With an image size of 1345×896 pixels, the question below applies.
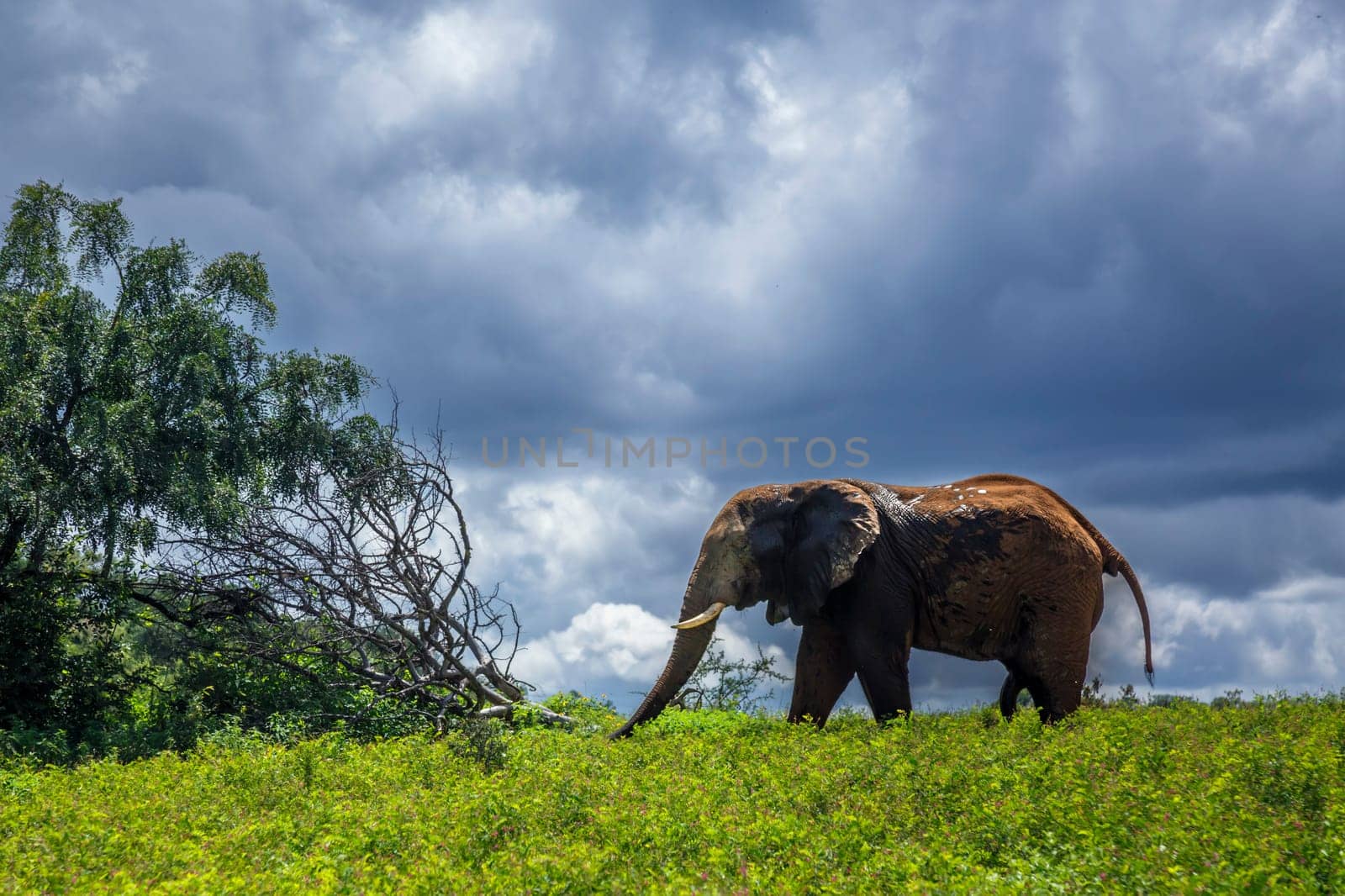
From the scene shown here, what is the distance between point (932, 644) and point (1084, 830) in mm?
6798

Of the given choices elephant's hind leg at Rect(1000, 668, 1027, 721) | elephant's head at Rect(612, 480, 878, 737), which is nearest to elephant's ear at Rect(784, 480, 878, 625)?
elephant's head at Rect(612, 480, 878, 737)

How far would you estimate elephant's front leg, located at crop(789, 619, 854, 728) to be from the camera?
13.3m

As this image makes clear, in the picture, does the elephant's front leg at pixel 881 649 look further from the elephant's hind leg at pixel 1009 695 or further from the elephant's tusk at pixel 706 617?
the elephant's hind leg at pixel 1009 695

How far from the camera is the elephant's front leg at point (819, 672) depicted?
1327 cm

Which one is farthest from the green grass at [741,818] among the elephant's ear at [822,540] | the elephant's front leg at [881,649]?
the elephant's ear at [822,540]

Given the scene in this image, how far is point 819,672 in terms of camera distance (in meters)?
13.3

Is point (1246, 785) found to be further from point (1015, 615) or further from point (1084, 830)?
point (1015, 615)

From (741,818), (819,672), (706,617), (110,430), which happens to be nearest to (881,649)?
(819,672)

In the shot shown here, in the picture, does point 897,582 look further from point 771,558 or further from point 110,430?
point 110,430

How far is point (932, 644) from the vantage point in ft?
42.6

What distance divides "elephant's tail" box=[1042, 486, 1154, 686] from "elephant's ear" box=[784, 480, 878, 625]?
10.5 feet

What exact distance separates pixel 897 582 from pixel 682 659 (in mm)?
2787

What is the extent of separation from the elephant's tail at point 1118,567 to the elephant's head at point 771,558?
3306 mm

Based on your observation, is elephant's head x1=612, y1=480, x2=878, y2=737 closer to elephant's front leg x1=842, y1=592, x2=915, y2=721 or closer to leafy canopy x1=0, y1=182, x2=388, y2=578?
elephant's front leg x1=842, y1=592, x2=915, y2=721
